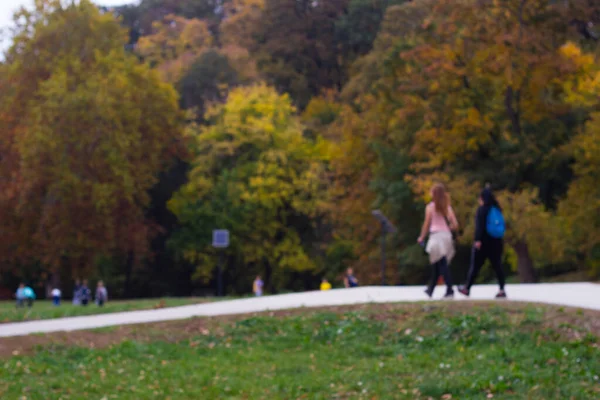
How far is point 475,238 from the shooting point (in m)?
15.5

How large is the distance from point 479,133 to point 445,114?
141 cm

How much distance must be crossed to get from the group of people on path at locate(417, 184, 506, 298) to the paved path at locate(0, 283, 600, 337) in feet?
1.72

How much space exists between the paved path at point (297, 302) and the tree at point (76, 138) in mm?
24934

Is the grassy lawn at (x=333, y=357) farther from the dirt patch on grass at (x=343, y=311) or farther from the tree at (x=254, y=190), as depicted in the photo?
the tree at (x=254, y=190)

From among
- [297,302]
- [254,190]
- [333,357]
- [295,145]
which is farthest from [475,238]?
[295,145]

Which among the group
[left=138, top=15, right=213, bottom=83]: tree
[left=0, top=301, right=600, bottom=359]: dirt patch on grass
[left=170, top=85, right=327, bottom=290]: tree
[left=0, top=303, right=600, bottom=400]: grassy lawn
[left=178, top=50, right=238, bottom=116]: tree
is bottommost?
[left=0, top=303, right=600, bottom=400]: grassy lawn

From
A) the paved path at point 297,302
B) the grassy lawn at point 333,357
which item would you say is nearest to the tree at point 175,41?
the paved path at point 297,302

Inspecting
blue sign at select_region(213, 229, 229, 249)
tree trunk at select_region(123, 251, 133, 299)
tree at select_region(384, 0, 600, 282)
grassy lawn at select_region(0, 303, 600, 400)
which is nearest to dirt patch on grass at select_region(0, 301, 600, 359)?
grassy lawn at select_region(0, 303, 600, 400)

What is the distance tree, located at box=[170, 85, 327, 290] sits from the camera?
50344 mm

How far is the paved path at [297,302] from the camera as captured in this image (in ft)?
54.3

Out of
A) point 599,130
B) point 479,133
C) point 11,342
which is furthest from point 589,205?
point 11,342

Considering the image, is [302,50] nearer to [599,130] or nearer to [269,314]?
[599,130]

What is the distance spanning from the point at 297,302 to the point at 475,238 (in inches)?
179

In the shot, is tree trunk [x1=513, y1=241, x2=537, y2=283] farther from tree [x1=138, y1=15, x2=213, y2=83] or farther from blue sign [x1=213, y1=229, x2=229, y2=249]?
tree [x1=138, y1=15, x2=213, y2=83]
